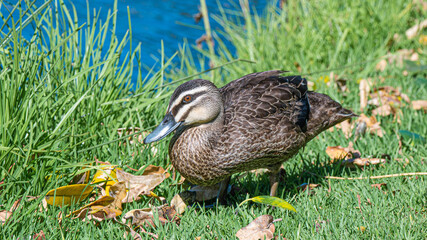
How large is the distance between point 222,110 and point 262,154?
42 cm

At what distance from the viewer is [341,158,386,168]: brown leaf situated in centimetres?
409

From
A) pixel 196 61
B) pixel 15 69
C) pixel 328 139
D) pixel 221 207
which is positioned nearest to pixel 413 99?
pixel 328 139

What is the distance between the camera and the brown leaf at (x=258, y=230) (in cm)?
312

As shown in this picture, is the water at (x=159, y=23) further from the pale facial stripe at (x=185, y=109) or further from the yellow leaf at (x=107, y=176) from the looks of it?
the pale facial stripe at (x=185, y=109)

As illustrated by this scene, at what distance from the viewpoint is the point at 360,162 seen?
4.12 m

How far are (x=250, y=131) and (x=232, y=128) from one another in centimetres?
13

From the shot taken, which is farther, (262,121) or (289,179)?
(289,179)

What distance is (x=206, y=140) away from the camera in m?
3.46

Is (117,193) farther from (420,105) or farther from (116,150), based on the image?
(420,105)

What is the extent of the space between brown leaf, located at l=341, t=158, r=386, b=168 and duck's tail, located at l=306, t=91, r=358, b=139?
384 mm

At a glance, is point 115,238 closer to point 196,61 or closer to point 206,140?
point 206,140

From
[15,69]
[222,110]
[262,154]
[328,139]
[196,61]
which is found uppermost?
[15,69]

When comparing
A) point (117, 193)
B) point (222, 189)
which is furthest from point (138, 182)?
point (222, 189)

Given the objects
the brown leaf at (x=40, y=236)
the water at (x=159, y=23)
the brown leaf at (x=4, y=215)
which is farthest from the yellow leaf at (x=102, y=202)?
the water at (x=159, y=23)
